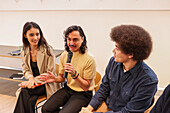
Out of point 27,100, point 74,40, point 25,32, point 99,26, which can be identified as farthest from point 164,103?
point 99,26

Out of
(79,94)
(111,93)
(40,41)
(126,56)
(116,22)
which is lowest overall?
(79,94)

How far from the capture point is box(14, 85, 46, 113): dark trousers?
68.0 inches

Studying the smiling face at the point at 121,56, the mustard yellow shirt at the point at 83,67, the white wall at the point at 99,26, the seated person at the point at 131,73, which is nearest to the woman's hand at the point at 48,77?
the mustard yellow shirt at the point at 83,67

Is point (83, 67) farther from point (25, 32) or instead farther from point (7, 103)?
point (7, 103)

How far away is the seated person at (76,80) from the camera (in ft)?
5.23

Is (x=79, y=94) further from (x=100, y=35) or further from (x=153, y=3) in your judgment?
(x=153, y=3)

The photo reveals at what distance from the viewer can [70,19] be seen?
117 inches

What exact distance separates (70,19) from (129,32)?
6.77 feet

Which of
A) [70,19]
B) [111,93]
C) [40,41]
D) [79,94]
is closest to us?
[111,93]

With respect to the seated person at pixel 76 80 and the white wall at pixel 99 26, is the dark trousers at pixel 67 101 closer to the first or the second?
the seated person at pixel 76 80

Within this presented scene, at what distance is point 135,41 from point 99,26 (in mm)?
1865

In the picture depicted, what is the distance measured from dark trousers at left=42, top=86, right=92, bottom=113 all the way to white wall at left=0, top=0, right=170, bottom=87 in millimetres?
1447

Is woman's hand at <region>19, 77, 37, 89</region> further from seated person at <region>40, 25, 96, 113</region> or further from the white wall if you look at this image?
the white wall

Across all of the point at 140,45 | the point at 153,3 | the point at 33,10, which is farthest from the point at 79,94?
the point at 33,10
